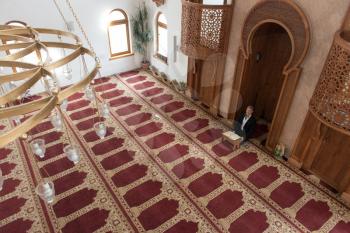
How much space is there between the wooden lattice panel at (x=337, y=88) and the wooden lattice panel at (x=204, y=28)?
2547 mm

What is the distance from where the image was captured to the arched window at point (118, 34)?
361 inches

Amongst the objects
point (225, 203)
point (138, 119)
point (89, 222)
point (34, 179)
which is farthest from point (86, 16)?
point (225, 203)

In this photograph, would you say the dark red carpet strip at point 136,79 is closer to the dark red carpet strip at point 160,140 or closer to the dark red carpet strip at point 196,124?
the dark red carpet strip at point 196,124

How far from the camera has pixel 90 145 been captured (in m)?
6.46

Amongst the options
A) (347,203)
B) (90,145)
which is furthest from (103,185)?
(347,203)

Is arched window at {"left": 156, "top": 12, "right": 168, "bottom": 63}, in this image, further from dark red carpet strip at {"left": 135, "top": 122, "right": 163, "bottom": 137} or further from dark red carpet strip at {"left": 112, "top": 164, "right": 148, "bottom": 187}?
dark red carpet strip at {"left": 112, "top": 164, "right": 148, "bottom": 187}

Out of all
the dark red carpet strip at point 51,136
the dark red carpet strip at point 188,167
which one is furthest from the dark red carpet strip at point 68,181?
the dark red carpet strip at point 188,167

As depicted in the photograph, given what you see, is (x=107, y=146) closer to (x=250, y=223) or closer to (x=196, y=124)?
(x=196, y=124)

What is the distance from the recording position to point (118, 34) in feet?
31.3

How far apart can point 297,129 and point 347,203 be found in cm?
163

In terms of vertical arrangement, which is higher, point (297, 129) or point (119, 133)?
point (297, 129)

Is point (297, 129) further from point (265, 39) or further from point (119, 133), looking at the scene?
point (119, 133)

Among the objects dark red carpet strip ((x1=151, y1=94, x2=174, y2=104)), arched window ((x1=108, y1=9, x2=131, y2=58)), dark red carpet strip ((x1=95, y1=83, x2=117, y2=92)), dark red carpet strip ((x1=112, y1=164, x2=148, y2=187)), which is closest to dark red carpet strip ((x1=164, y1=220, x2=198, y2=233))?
dark red carpet strip ((x1=112, y1=164, x2=148, y2=187))

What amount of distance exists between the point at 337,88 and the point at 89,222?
A: 4.57 metres
